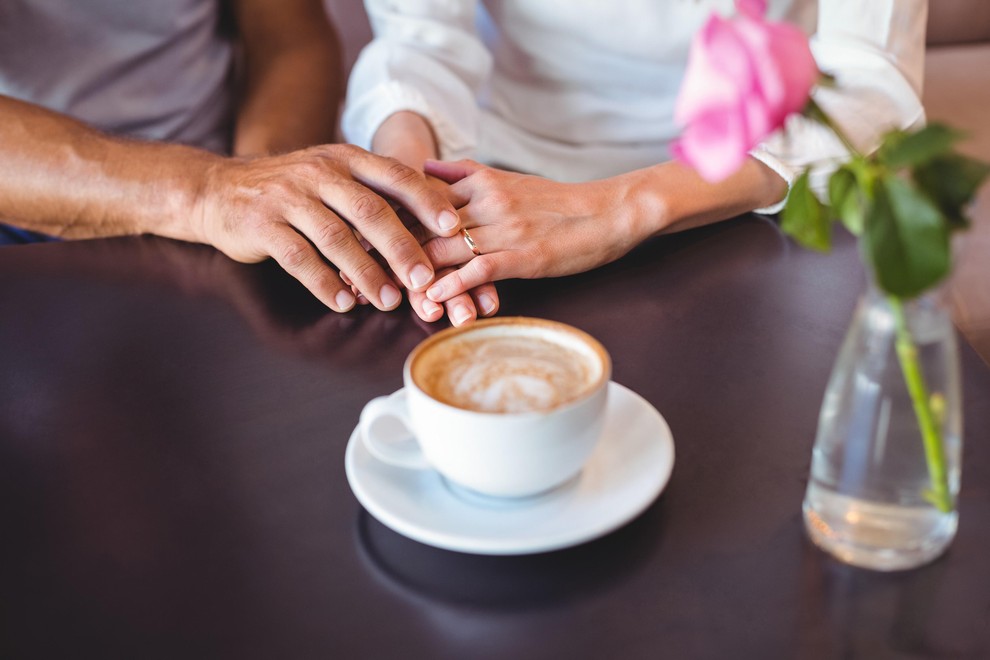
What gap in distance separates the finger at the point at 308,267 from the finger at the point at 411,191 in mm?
89

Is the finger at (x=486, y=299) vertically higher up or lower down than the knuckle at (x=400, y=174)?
lower down

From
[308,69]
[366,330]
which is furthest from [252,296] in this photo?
[308,69]

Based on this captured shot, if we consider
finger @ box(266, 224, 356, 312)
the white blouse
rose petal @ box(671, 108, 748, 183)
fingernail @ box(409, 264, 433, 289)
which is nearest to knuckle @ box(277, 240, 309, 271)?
finger @ box(266, 224, 356, 312)

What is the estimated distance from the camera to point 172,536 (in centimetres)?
52

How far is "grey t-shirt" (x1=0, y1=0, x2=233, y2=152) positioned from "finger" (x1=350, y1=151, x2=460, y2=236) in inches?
23.0

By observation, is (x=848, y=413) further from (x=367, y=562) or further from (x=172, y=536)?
(x=172, y=536)

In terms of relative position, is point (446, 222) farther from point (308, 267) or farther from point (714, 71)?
point (714, 71)

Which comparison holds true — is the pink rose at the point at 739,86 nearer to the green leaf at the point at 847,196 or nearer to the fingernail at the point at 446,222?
the green leaf at the point at 847,196

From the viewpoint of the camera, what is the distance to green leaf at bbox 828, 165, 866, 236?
40 cm

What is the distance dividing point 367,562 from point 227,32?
1373 mm

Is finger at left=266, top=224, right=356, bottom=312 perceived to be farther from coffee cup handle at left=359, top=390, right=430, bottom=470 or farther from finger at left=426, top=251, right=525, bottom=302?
coffee cup handle at left=359, top=390, right=430, bottom=470

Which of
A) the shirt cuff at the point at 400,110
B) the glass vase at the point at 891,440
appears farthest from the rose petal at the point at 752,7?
the shirt cuff at the point at 400,110

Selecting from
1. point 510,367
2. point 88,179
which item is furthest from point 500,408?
point 88,179

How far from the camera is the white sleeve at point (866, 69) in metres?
1.02
